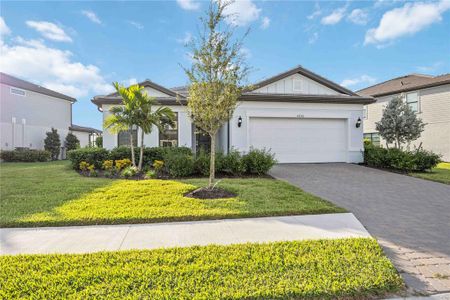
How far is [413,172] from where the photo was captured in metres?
10.8

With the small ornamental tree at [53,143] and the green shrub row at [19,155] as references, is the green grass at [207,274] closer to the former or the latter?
the green shrub row at [19,155]

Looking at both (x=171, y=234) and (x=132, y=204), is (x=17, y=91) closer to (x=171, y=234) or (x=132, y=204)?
(x=132, y=204)

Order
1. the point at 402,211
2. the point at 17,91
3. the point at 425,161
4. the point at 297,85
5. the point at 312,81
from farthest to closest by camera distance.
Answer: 1. the point at 17,91
2. the point at 312,81
3. the point at 297,85
4. the point at 425,161
5. the point at 402,211

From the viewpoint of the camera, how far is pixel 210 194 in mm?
6223

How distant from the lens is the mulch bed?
6125 millimetres

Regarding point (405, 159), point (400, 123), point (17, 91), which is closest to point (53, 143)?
point (17, 91)

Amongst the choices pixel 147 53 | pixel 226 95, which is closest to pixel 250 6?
pixel 226 95

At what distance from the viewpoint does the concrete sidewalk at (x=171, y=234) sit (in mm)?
3549

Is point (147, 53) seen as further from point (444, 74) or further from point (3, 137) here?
point (444, 74)

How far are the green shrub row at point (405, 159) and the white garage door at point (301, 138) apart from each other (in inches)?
66.8

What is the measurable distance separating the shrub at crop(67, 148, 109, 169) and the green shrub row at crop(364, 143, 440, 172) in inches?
506

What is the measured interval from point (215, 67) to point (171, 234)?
4077 millimetres

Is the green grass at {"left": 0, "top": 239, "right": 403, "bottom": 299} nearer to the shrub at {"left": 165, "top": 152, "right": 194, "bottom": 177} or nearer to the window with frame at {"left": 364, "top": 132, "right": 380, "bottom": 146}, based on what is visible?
the shrub at {"left": 165, "top": 152, "right": 194, "bottom": 177}

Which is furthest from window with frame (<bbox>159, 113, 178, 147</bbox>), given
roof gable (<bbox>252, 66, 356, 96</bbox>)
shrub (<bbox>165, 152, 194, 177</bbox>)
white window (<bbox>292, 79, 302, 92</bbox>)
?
white window (<bbox>292, 79, 302, 92</bbox>)
